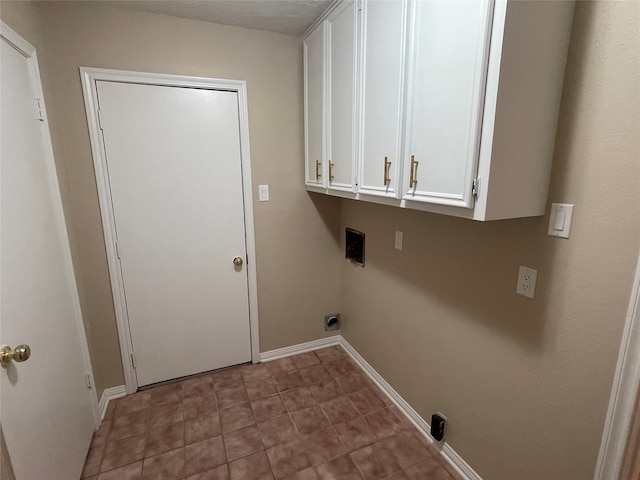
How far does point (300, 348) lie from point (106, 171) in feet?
6.31

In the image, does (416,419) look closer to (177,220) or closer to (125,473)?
(125,473)

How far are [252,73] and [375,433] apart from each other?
2404 millimetres

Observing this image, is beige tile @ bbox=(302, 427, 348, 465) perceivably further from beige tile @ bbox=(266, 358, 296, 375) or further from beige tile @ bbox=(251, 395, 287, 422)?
beige tile @ bbox=(266, 358, 296, 375)

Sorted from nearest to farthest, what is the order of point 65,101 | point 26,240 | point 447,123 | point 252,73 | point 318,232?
point 447,123
point 26,240
point 65,101
point 252,73
point 318,232

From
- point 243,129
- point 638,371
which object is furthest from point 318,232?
point 638,371

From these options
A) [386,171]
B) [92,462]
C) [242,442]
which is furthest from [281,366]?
[386,171]

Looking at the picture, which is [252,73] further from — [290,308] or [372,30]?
[290,308]

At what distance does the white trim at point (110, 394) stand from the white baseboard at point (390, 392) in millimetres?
977

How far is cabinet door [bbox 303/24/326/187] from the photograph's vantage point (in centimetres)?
193

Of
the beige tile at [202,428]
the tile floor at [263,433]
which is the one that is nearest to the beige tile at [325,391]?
the tile floor at [263,433]

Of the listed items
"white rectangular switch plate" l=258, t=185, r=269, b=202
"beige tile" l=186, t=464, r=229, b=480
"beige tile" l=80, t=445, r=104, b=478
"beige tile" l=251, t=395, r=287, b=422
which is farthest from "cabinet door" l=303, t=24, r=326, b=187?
"beige tile" l=80, t=445, r=104, b=478

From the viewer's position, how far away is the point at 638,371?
93 cm

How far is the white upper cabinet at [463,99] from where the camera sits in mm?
955

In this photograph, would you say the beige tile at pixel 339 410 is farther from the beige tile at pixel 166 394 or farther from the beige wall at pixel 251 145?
the beige tile at pixel 166 394
